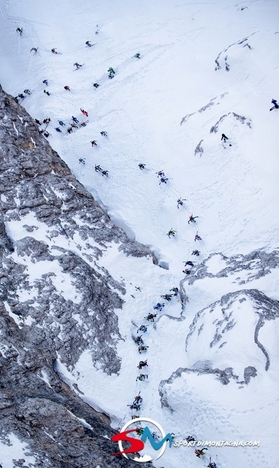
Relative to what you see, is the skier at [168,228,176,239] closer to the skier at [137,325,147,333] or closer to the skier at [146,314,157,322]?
the skier at [146,314,157,322]

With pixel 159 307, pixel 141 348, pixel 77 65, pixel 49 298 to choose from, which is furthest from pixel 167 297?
pixel 77 65

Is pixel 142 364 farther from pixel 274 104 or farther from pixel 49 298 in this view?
pixel 274 104

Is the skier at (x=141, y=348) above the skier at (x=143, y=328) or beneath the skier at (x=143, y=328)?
beneath

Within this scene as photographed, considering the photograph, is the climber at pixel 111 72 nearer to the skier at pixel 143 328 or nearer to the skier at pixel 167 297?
the skier at pixel 167 297

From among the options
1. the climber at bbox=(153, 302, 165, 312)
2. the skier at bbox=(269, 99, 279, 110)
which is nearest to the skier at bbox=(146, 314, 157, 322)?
the climber at bbox=(153, 302, 165, 312)

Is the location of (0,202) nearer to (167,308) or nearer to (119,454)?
(167,308)

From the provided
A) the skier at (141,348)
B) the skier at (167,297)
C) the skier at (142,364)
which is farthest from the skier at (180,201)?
the skier at (142,364)

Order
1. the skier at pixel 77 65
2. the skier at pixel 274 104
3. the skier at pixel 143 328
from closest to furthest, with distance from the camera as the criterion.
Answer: the skier at pixel 143 328
the skier at pixel 274 104
the skier at pixel 77 65
